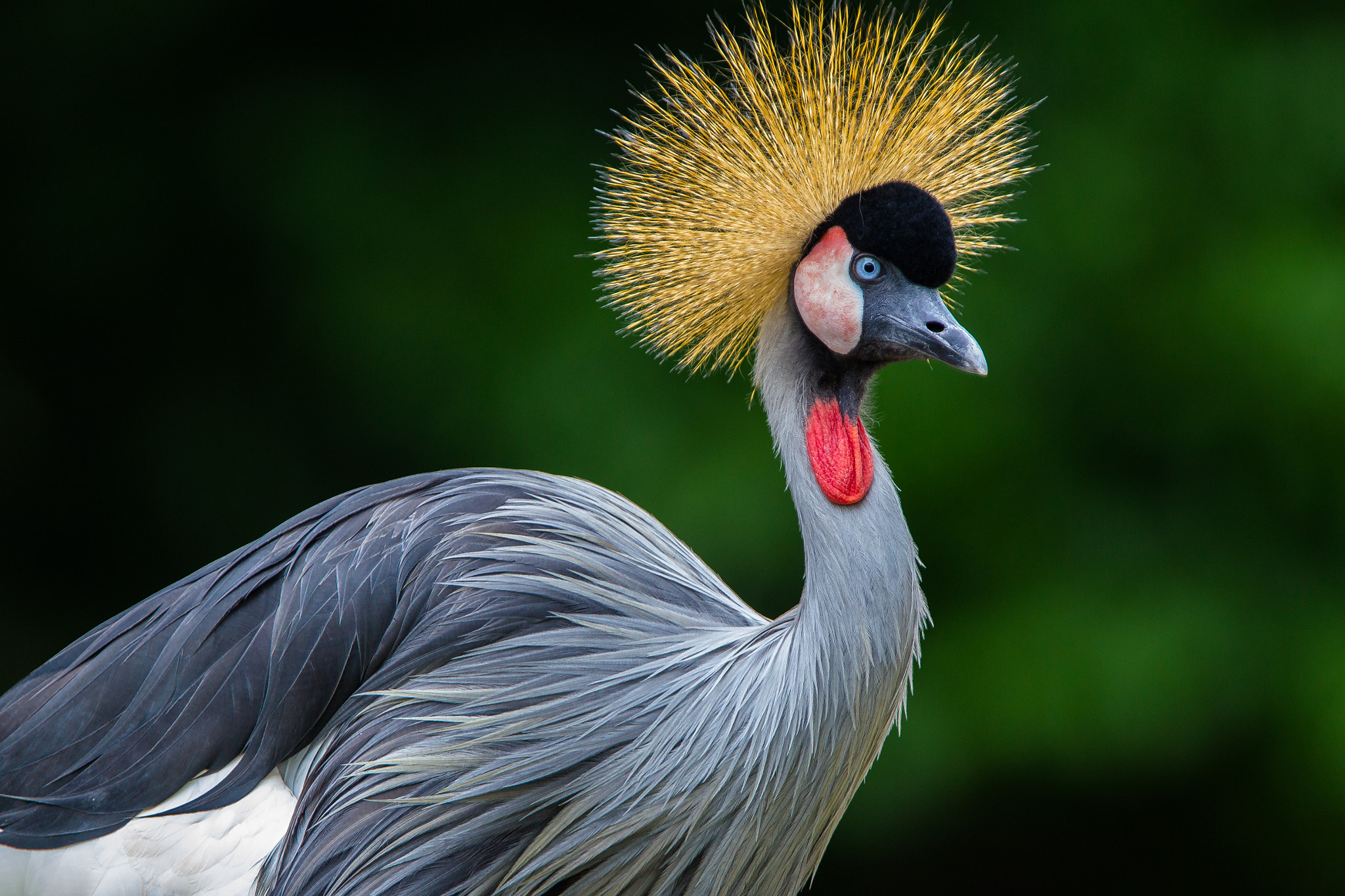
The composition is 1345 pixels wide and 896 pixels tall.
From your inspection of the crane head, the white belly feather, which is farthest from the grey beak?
the white belly feather

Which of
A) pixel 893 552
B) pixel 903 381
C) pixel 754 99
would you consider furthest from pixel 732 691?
pixel 903 381

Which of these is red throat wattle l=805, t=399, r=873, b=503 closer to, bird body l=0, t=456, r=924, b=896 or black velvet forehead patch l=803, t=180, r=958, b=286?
bird body l=0, t=456, r=924, b=896

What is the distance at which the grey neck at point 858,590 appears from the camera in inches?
45.5

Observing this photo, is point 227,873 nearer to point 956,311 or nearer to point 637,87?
point 956,311

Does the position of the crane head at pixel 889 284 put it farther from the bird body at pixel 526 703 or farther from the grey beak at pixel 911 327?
the bird body at pixel 526 703

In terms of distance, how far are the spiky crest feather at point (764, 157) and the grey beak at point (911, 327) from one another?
0.41ft

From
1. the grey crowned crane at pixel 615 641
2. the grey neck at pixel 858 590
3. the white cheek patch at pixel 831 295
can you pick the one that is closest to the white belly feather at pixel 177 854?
the grey crowned crane at pixel 615 641

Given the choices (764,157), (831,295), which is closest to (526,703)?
(831,295)

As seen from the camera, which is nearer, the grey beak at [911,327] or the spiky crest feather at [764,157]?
the grey beak at [911,327]

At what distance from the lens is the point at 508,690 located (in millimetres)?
1220

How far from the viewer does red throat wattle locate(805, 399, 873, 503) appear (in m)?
1.19

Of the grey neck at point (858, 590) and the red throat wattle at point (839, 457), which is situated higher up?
the red throat wattle at point (839, 457)

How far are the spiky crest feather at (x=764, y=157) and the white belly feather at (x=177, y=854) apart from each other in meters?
0.65

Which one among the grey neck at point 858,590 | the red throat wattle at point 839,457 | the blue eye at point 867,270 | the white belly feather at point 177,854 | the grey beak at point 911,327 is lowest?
the white belly feather at point 177,854
